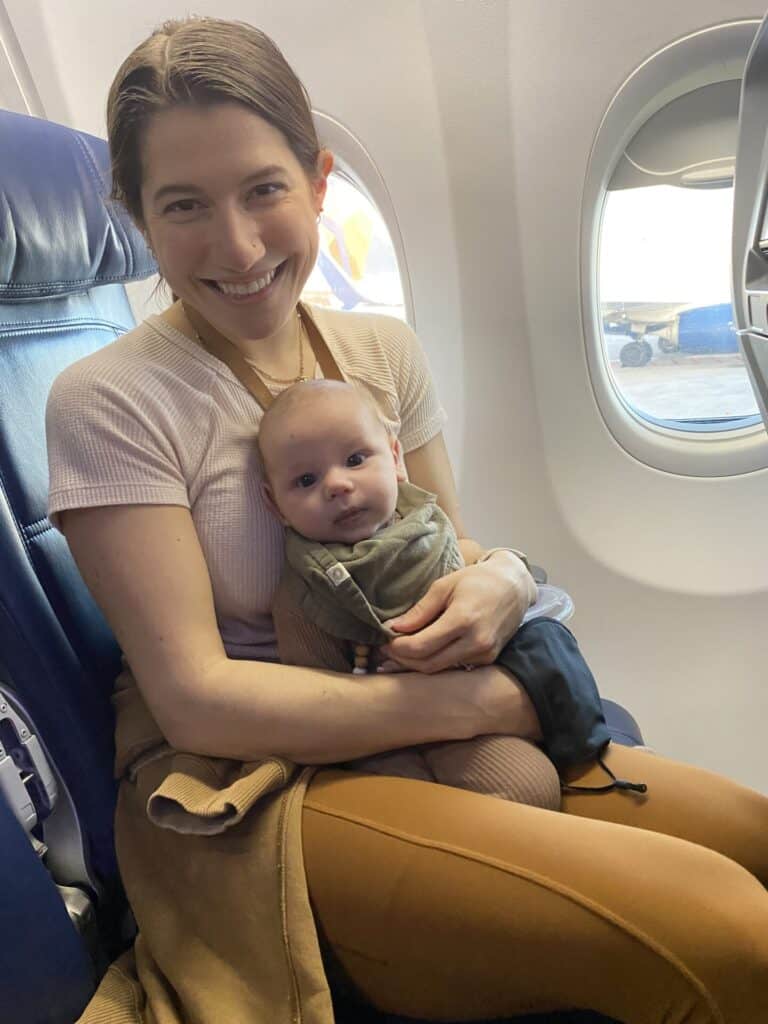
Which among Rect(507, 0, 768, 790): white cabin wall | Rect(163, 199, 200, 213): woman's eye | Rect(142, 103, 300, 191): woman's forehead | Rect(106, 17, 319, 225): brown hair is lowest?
Rect(507, 0, 768, 790): white cabin wall

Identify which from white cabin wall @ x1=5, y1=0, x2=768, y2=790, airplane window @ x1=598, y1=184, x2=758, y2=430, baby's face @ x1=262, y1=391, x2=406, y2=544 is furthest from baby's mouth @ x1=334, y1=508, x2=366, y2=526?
airplane window @ x1=598, y1=184, x2=758, y2=430

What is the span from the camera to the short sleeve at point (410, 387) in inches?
53.4

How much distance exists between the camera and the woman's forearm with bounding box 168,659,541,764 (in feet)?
3.26

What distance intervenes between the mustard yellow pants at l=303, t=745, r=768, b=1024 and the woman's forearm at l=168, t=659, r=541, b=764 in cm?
7

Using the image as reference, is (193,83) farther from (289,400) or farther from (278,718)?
(278,718)

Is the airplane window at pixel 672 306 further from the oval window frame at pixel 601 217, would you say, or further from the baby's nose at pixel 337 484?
the baby's nose at pixel 337 484

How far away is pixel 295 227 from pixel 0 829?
0.84m

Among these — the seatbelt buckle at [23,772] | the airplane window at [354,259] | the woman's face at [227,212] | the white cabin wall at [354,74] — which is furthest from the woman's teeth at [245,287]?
the airplane window at [354,259]

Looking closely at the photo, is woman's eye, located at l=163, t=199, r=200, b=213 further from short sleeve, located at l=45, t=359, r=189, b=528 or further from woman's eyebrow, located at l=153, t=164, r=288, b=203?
short sleeve, located at l=45, t=359, r=189, b=528

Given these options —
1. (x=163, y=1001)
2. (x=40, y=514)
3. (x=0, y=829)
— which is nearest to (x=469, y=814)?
(x=163, y=1001)

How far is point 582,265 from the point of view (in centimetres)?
217

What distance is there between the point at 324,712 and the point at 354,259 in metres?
1.90

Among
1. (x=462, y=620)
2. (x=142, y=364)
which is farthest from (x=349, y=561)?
(x=142, y=364)

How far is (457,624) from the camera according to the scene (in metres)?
1.04
